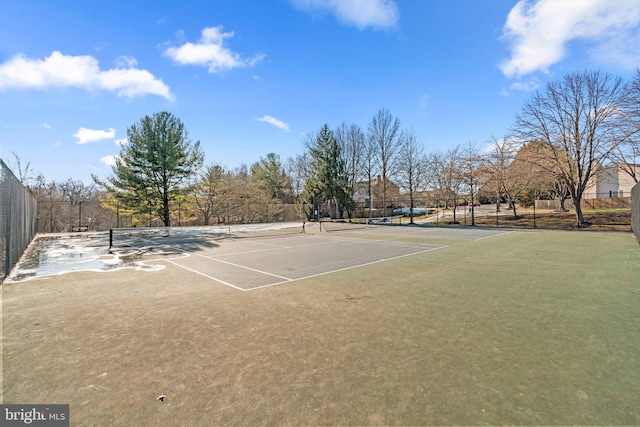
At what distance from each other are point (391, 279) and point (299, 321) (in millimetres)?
3064

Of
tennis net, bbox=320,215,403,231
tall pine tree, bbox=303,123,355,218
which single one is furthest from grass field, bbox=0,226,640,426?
tall pine tree, bbox=303,123,355,218

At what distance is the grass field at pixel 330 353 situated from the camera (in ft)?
7.14

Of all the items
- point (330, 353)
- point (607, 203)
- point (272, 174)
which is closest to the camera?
point (330, 353)

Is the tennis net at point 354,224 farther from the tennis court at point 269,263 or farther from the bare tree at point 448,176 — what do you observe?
the tennis court at point 269,263

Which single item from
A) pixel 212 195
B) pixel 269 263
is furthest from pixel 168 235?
pixel 269 263

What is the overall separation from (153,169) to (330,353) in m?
24.8

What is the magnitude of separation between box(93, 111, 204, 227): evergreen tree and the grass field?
19314mm

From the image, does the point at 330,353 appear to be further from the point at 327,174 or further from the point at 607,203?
the point at 607,203

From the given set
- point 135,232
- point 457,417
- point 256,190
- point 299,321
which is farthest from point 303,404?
point 256,190

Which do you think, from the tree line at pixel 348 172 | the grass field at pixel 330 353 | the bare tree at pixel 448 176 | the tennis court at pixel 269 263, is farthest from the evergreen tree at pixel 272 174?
the grass field at pixel 330 353

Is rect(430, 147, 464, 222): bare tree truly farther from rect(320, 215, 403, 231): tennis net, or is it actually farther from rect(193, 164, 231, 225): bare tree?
rect(193, 164, 231, 225): bare tree

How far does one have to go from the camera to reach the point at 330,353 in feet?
10.0

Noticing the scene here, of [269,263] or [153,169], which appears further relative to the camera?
[153,169]

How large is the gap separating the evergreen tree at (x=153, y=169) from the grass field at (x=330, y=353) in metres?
19.3
